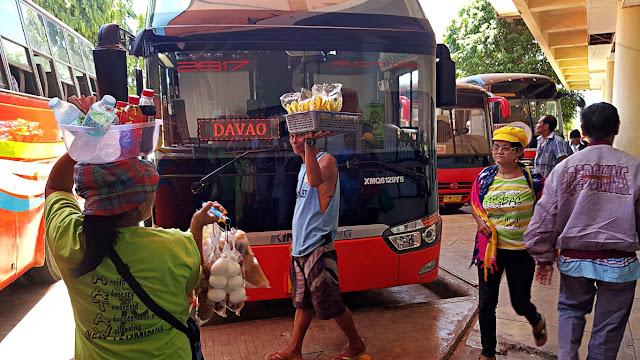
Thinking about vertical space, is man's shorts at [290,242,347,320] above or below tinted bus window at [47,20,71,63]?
below

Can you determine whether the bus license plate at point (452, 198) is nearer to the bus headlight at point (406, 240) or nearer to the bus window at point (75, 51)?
the bus headlight at point (406, 240)

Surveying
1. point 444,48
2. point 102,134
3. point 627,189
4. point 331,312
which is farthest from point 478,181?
point 102,134

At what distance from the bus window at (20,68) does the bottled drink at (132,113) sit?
424 centimetres

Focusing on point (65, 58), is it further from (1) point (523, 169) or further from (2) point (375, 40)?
(1) point (523, 169)

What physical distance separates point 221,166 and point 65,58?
16.3ft

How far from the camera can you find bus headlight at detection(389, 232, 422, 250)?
16.0 feet

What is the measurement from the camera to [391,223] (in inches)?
191

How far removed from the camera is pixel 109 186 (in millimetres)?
1892

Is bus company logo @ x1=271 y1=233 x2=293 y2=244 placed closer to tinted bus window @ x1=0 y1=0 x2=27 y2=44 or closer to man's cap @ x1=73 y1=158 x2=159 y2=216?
man's cap @ x1=73 y1=158 x2=159 y2=216

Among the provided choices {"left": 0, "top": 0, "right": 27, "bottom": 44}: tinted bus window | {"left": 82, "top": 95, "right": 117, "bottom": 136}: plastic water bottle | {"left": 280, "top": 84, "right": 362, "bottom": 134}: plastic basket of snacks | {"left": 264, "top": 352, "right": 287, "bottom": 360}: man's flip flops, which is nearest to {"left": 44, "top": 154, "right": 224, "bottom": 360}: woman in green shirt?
{"left": 82, "top": 95, "right": 117, "bottom": 136}: plastic water bottle

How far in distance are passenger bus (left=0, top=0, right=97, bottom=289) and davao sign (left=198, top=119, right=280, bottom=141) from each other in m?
→ 2.02

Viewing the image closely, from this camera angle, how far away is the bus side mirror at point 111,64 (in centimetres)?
402

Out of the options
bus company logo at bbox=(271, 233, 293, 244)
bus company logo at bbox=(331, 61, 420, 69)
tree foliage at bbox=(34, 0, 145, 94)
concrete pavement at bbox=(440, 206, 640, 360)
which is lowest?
concrete pavement at bbox=(440, 206, 640, 360)

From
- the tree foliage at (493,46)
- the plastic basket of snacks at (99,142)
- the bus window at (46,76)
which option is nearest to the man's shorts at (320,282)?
the plastic basket of snacks at (99,142)
